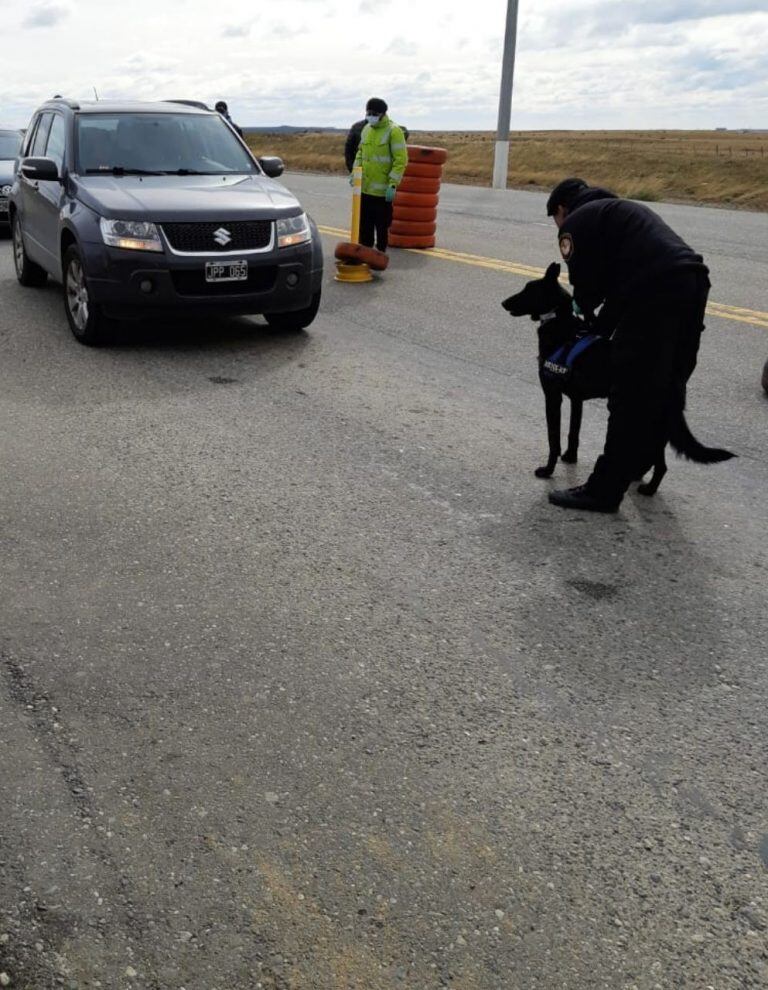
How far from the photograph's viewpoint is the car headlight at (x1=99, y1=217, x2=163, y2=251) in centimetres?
807

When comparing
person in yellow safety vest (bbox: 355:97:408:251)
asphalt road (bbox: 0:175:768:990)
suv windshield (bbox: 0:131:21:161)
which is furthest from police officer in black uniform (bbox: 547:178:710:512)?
suv windshield (bbox: 0:131:21:161)

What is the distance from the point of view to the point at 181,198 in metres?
8.37

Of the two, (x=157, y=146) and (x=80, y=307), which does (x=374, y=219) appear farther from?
(x=80, y=307)

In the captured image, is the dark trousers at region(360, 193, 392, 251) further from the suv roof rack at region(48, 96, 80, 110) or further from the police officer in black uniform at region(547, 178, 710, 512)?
the police officer in black uniform at region(547, 178, 710, 512)

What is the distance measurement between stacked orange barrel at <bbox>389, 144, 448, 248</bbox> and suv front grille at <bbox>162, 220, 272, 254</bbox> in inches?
243

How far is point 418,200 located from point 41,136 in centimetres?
559

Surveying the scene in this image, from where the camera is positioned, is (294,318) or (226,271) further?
(294,318)

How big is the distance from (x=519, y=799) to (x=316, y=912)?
0.71 m

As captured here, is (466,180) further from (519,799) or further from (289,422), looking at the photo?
(519,799)

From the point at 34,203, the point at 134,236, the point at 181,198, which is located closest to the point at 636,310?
the point at 134,236

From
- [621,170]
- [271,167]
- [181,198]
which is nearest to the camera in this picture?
[181,198]

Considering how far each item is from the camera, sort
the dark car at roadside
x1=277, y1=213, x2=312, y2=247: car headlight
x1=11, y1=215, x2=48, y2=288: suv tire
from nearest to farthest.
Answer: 1. x1=277, y1=213, x2=312, y2=247: car headlight
2. x1=11, y1=215, x2=48, y2=288: suv tire
3. the dark car at roadside

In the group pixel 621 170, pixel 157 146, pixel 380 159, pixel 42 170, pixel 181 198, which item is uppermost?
pixel 157 146

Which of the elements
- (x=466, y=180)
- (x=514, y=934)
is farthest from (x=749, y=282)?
(x=466, y=180)
